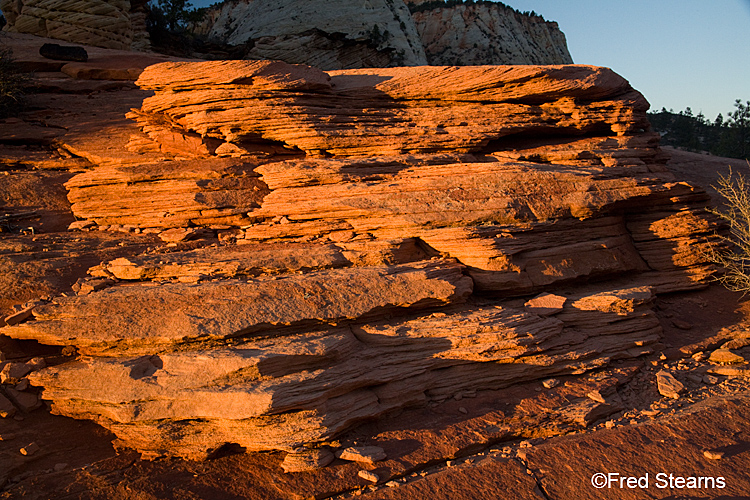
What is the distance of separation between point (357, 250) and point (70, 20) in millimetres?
22867

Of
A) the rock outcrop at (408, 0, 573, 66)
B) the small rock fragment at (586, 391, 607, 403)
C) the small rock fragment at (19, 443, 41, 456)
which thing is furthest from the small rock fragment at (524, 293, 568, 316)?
the rock outcrop at (408, 0, 573, 66)

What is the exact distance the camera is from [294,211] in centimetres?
944

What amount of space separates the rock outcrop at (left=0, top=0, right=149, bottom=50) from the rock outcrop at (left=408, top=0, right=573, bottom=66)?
28.6 metres

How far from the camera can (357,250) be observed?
342 inches

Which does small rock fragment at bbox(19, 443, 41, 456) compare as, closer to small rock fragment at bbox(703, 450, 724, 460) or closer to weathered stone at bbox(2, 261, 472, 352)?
weathered stone at bbox(2, 261, 472, 352)

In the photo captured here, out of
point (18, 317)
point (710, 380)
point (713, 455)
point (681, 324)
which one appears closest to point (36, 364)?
point (18, 317)

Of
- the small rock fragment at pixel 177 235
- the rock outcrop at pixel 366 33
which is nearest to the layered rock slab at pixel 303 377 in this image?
the small rock fragment at pixel 177 235

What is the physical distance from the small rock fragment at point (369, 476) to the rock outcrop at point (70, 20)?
996 inches

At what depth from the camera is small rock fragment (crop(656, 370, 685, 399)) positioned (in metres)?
7.67

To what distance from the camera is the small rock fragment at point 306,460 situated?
613 centimetres

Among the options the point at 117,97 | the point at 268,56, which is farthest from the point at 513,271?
the point at 268,56

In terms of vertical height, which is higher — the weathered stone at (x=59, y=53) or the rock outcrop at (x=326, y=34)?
the rock outcrop at (x=326, y=34)

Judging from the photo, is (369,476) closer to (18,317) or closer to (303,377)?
(303,377)

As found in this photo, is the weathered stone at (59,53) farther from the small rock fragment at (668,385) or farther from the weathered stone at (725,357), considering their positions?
the weathered stone at (725,357)
